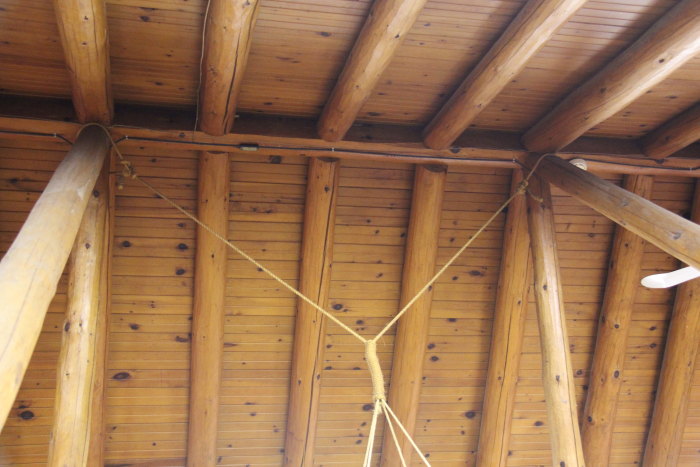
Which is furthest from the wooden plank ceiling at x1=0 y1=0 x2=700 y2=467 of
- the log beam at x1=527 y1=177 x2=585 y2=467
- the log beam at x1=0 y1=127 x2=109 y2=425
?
the log beam at x1=0 y1=127 x2=109 y2=425

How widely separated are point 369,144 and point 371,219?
0.49 metres

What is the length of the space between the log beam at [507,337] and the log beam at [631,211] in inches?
17.8

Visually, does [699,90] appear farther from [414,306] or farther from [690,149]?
[414,306]

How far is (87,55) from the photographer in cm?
228

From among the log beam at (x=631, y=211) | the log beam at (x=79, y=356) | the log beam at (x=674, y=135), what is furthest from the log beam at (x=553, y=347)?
the log beam at (x=79, y=356)

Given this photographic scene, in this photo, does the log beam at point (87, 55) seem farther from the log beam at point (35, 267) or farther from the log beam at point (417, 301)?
the log beam at point (417, 301)

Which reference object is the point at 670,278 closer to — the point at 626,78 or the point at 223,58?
the point at 626,78

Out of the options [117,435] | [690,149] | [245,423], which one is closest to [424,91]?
[690,149]

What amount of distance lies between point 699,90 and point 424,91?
1.24m

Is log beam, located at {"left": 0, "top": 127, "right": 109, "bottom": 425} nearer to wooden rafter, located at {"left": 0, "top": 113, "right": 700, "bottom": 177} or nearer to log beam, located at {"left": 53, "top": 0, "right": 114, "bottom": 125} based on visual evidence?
log beam, located at {"left": 53, "top": 0, "right": 114, "bottom": 125}

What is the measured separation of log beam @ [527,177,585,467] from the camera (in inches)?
99.4

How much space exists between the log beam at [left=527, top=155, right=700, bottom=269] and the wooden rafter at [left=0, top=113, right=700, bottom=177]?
0.75ft

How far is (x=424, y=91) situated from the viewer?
112 inches

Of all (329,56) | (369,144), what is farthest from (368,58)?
(369,144)
